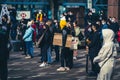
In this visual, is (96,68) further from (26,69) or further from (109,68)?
(109,68)

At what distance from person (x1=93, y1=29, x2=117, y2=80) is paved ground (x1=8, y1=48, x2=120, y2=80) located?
5.29 metres

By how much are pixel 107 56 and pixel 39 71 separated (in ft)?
23.9

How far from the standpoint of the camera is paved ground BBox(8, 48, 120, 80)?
15.4 m

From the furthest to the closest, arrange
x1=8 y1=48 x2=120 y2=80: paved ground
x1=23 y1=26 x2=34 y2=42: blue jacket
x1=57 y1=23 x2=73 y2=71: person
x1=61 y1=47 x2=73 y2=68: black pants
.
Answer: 1. x1=23 y1=26 x2=34 y2=42: blue jacket
2. x1=61 y1=47 x2=73 y2=68: black pants
3. x1=57 y1=23 x2=73 y2=71: person
4. x1=8 y1=48 x2=120 y2=80: paved ground

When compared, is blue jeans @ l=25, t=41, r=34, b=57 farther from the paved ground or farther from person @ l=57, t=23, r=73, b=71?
person @ l=57, t=23, r=73, b=71

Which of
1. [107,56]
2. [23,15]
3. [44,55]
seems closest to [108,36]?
[107,56]

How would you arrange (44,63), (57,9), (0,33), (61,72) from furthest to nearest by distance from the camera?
(57,9)
(44,63)
(61,72)
(0,33)

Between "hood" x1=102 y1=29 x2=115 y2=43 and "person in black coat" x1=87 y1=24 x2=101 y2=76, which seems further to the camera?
"person in black coat" x1=87 y1=24 x2=101 y2=76

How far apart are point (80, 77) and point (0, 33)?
142 inches

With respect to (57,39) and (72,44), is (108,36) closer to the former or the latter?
(72,44)

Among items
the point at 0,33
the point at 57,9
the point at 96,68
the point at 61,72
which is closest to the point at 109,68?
the point at 0,33

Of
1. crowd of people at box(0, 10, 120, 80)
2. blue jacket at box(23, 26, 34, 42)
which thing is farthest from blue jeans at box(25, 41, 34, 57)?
blue jacket at box(23, 26, 34, 42)

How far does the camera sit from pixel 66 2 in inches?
1479

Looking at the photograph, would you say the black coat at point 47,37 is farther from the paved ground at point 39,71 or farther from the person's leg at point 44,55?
the paved ground at point 39,71
